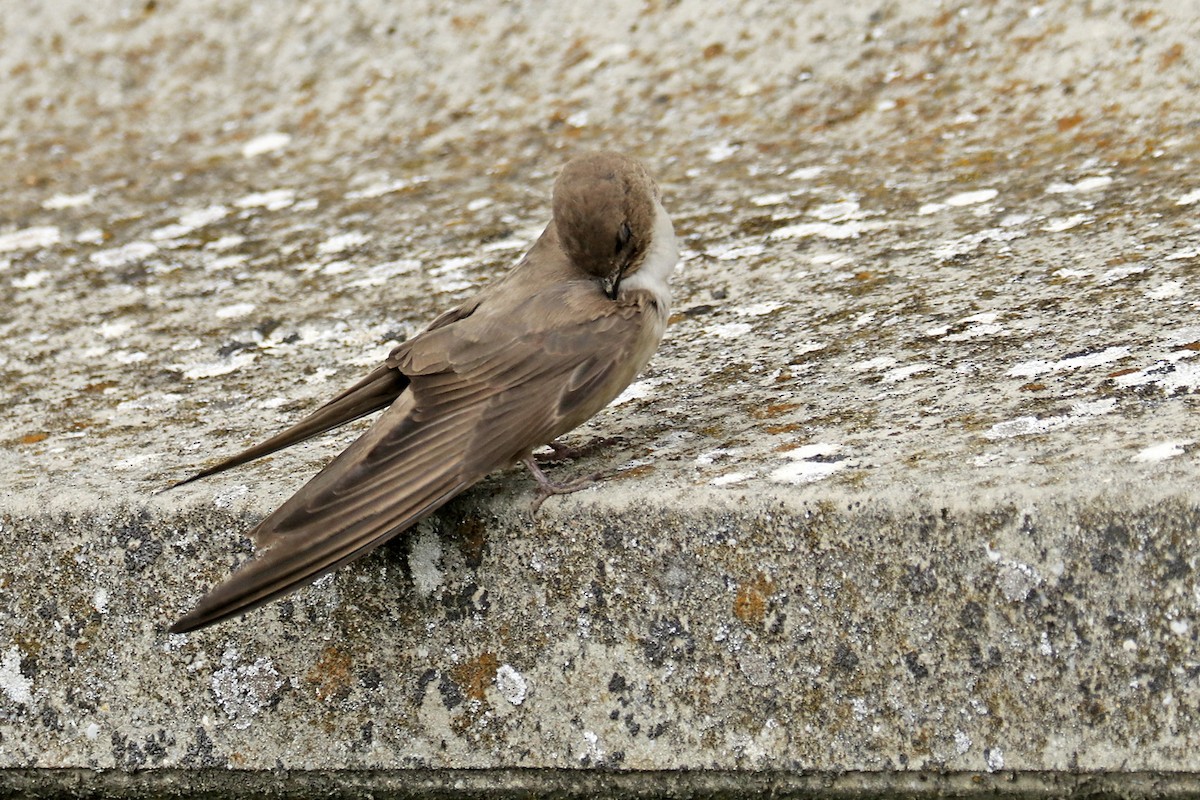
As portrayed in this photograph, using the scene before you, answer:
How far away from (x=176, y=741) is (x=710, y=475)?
40.2 inches

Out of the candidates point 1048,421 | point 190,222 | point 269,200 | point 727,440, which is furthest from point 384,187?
point 1048,421

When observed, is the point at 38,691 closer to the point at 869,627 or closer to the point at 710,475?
the point at 710,475

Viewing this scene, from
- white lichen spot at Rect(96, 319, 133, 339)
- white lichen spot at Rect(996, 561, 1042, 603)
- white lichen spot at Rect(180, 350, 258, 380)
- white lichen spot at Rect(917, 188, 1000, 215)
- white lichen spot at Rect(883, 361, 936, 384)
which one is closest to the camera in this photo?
white lichen spot at Rect(996, 561, 1042, 603)

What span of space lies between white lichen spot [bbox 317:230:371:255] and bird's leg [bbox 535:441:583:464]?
5.09 ft

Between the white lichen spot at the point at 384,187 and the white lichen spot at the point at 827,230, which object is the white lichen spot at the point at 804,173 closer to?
the white lichen spot at the point at 827,230

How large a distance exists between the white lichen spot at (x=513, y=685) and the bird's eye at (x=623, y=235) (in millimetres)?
907

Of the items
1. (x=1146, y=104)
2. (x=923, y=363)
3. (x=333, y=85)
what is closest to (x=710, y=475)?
(x=923, y=363)

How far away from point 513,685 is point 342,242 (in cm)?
208

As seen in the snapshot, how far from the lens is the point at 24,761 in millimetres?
2443

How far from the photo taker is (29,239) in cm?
429

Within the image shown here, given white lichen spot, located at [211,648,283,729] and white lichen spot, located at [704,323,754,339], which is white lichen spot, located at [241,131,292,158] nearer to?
white lichen spot, located at [704,323,754,339]

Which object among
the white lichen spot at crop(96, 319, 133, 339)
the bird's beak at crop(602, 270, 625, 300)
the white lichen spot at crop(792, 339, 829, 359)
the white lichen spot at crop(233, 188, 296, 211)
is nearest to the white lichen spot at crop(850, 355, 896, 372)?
the white lichen spot at crop(792, 339, 829, 359)

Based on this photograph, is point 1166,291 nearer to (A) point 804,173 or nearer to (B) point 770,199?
(B) point 770,199

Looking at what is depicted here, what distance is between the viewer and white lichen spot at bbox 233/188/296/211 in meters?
4.41
